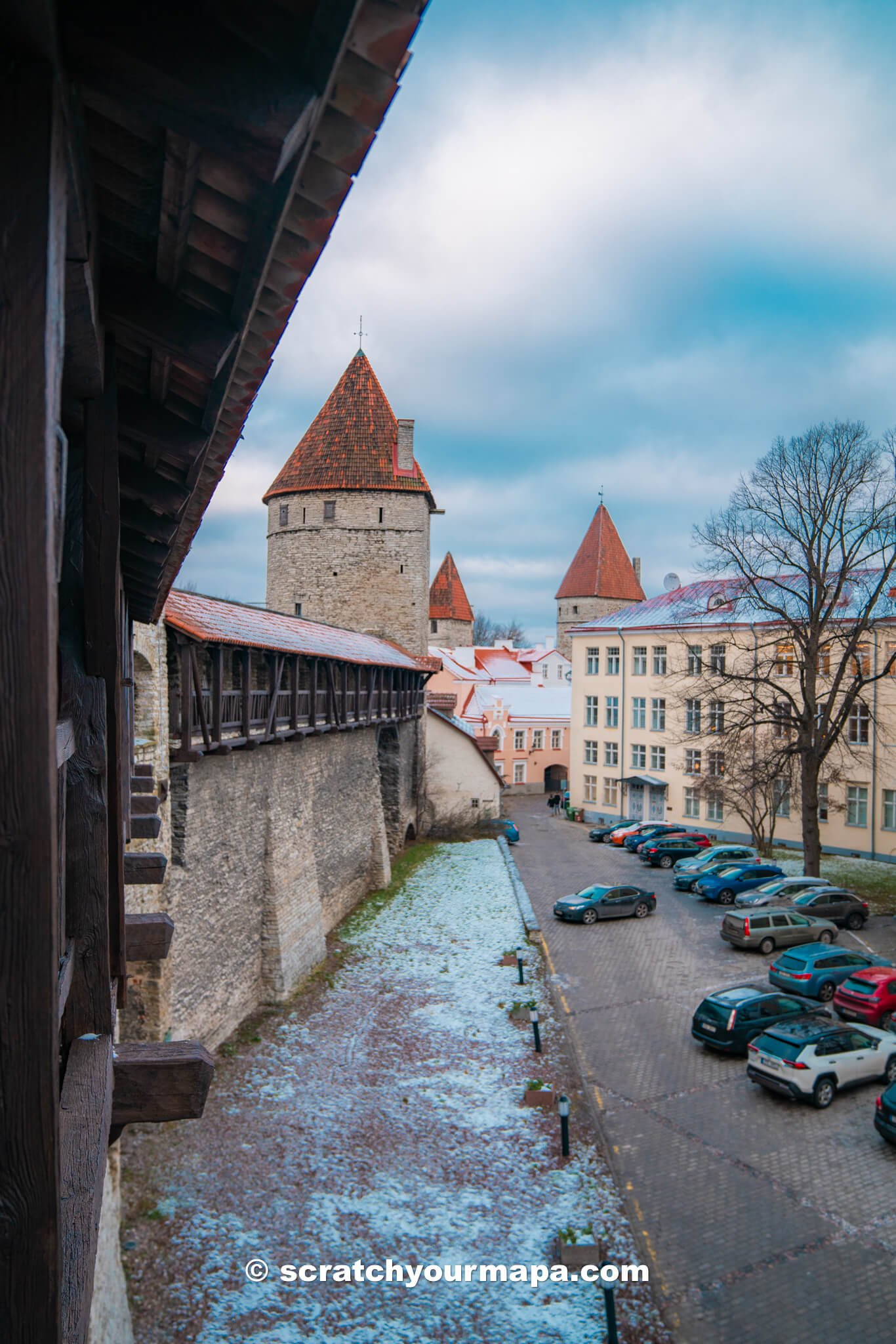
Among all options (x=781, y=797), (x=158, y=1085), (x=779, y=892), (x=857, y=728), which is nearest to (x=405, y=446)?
(x=781, y=797)

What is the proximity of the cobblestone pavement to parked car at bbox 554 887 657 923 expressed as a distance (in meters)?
3.16

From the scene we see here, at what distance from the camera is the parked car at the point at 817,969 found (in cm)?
1495

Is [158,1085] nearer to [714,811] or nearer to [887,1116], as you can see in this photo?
[887,1116]

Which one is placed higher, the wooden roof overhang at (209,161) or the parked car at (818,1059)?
the wooden roof overhang at (209,161)

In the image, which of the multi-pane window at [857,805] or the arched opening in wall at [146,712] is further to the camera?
the multi-pane window at [857,805]

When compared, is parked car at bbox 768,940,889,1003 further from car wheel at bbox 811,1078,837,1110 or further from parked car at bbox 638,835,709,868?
parked car at bbox 638,835,709,868

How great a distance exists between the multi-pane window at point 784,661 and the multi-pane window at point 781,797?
3384 millimetres

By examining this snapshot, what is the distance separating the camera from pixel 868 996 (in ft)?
44.8

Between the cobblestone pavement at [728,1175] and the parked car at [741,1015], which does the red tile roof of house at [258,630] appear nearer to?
the cobblestone pavement at [728,1175]

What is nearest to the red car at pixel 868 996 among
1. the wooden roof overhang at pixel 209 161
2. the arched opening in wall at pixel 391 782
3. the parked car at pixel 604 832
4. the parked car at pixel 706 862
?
the parked car at pixel 706 862

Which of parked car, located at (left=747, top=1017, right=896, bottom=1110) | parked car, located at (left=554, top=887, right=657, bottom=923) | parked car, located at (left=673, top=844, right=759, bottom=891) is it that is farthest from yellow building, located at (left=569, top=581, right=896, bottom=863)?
parked car, located at (left=747, top=1017, right=896, bottom=1110)

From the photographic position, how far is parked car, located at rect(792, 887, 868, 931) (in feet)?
63.7

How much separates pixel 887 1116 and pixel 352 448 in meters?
26.4

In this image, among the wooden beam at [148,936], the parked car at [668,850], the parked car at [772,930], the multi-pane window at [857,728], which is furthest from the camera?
the parked car at [668,850]
